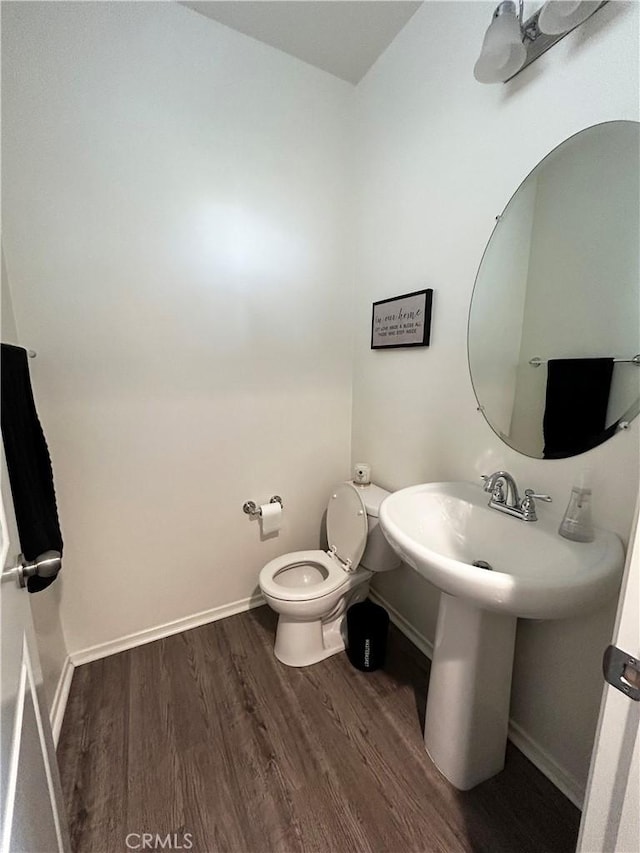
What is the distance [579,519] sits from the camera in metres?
0.91

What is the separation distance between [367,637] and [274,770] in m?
0.54

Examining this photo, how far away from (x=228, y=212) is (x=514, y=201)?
113cm

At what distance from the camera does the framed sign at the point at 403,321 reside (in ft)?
4.65

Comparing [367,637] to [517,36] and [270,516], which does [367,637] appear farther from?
[517,36]

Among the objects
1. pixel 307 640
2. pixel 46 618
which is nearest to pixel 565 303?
pixel 307 640

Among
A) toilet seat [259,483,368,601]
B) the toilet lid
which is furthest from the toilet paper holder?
the toilet lid

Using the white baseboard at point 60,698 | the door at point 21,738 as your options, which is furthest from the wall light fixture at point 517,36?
the white baseboard at point 60,698

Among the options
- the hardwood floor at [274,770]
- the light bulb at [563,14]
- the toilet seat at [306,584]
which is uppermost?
the light bulb at [563,14]

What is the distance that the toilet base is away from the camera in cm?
148

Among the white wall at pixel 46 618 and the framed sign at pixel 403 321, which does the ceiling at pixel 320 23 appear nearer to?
the framed sign at pixel 403 321

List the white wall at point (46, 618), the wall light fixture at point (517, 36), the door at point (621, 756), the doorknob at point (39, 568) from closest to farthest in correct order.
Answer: the door at point (621, 756)
the doorknob at point (39, 568)
the wall light fixture at point (517, 36)
the white wall at point (46, 618)

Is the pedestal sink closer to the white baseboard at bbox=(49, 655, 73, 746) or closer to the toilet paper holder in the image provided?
the toilet paper holder

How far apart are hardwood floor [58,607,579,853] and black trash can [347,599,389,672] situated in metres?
0.05

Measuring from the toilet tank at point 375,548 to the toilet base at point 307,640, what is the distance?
22 centimetres
